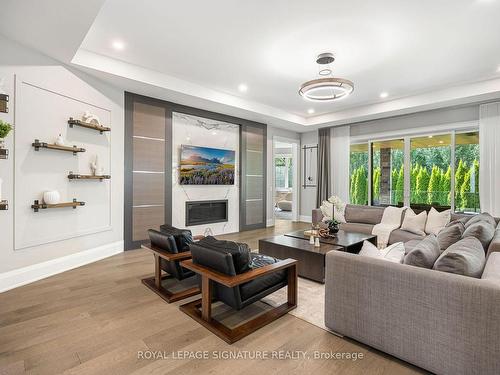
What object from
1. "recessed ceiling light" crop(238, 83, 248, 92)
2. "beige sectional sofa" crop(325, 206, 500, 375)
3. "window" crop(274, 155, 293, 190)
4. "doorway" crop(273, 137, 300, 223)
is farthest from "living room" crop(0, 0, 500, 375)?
"window" crop(274, 155, 293, 190)

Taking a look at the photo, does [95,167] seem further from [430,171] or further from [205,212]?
[430,171]

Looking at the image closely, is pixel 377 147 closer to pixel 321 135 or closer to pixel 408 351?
pixel 321 135

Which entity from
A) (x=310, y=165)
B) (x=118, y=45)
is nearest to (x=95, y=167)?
(x=118, y=45)

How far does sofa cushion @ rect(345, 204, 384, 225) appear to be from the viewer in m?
5.17

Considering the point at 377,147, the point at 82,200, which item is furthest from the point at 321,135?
the point at 82,200

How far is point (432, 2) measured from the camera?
2623mm

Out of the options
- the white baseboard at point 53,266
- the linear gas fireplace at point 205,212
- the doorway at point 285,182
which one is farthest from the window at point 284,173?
the white baseboard at point 53,266

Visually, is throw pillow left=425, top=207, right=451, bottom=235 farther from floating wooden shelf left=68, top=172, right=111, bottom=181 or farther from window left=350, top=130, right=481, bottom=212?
floating wooden shelf left=68, top=172, right=111, bottom=181

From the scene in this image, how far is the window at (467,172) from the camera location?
5359 mm

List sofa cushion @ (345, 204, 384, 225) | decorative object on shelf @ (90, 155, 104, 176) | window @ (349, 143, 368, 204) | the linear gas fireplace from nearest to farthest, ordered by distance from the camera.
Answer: decorative object on shelf @ (90, 155, 104, 176) < sofa cushion @ (345, 204, 384, 225) < the linear gas fireplace < window @ (349, 143, 368, 204)

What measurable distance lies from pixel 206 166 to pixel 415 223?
13.3 feet

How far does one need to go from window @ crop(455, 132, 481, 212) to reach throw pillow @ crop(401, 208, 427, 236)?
5.76 feet

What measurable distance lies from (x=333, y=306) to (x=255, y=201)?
16.0ft

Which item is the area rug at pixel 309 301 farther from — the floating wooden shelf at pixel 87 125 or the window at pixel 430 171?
the window at pixel 430 171
